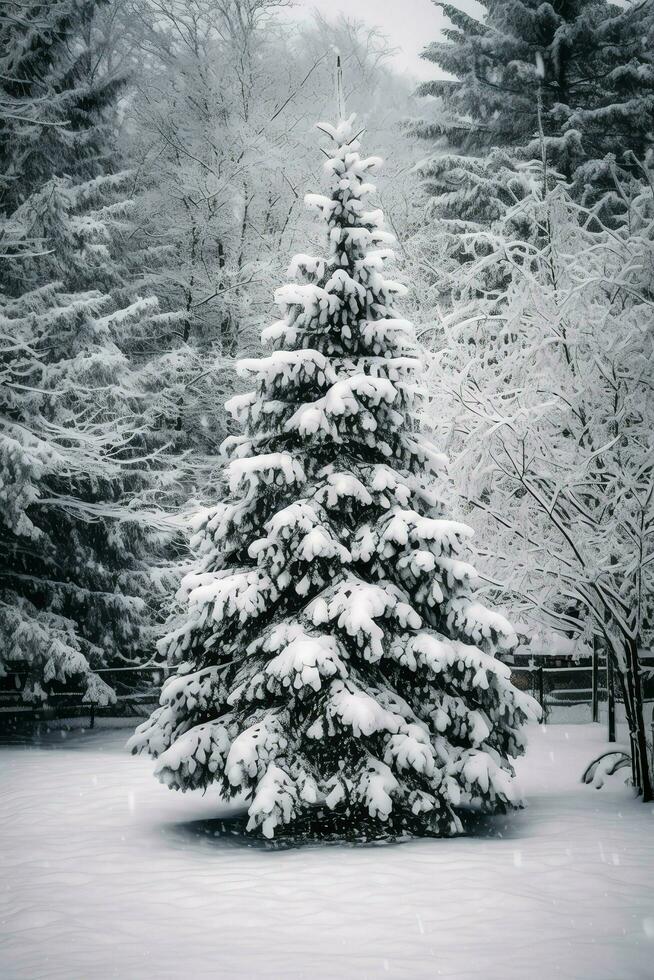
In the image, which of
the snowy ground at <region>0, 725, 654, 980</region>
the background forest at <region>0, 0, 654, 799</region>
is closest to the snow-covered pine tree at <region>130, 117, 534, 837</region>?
the snowy ground at <region>0, 725, 654, 980</region>

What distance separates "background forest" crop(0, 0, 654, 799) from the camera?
1032 cm

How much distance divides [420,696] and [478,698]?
54 centimetres

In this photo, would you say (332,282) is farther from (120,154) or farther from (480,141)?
(480,141)

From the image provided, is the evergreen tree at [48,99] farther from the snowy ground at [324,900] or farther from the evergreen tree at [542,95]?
the snowy ground at [324,900]

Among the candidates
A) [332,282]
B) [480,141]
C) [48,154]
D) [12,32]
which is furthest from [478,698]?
[480,141]

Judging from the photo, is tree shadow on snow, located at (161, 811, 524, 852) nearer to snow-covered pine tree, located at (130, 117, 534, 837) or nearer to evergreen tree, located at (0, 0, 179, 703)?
snow-covered pine tree, located at (130, 117, 534, 837)

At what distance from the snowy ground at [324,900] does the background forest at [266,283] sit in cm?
271

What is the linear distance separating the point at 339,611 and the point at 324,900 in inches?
99.1

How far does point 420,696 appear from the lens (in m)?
8.52

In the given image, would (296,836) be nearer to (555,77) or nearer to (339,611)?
(339,611)

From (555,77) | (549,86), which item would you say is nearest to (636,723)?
(549,86)

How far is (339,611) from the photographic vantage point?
7.98 metres

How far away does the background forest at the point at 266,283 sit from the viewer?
33.9ft

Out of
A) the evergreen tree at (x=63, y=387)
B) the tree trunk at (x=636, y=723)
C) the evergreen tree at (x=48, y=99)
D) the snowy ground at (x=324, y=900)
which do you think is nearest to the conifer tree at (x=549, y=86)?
the evergreen tree at (x=48, y=99)
